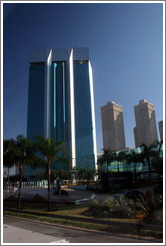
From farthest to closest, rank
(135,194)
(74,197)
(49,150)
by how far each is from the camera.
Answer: (74,197) → (49,150) → (135,194)

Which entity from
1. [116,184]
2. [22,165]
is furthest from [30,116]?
[116,184]

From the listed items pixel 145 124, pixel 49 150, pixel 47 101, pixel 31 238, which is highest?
pixel 47 101

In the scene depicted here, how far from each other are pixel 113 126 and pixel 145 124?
1428mm

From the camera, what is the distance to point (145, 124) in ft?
20.4

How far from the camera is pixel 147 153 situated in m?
6.34

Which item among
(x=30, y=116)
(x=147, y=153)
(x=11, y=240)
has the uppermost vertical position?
(x=30, y=116)

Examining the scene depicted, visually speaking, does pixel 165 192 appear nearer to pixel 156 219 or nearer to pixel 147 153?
pixel 156 219

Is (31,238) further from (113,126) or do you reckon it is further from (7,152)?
(7,152)

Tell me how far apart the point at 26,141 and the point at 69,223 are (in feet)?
23.8

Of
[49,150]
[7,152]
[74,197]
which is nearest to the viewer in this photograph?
[49,150]

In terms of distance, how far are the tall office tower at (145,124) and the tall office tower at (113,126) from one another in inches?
25.4

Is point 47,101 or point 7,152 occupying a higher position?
point 47,101

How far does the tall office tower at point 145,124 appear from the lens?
582cm

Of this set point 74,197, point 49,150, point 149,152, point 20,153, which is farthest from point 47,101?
point 149,152
